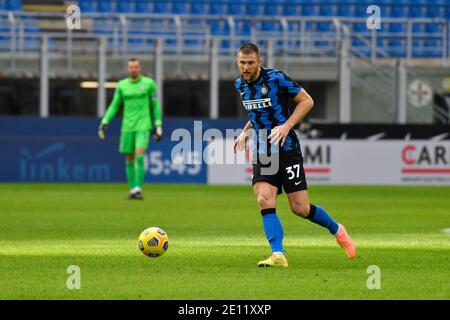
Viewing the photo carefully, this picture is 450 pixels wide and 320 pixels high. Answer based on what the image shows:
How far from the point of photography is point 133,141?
66.4ft

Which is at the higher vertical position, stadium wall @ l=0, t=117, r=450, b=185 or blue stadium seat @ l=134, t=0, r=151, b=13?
blue stadium seat @ l=134, t=0, r=151, b=13

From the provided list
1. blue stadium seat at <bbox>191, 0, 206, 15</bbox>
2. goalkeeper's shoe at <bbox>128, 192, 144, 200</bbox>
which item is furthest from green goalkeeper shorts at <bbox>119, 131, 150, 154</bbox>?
blue stadium seat at <bbox>191, 0, 206, 15</bbox>

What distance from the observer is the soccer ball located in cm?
1042

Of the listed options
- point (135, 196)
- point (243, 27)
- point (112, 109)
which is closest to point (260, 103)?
point (112, 109)

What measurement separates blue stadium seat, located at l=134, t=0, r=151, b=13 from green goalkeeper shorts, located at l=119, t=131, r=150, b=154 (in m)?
12.7

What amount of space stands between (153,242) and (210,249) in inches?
48.1

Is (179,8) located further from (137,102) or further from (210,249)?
(210,249)

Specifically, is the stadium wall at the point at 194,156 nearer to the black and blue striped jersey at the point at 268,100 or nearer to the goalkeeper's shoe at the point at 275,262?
the black and blue striped jersey at the point at 268,100

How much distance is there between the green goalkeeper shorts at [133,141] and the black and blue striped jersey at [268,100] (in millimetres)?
9957

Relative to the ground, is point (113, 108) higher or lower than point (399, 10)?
lower

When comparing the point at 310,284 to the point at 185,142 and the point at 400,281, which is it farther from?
the point at 185,142

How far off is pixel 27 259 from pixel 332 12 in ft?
78.4

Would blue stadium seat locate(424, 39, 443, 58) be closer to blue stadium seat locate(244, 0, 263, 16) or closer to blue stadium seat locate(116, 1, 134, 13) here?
blue stadium seat locate(244, 0, 263, 16)

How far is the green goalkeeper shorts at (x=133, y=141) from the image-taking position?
65.7ft
